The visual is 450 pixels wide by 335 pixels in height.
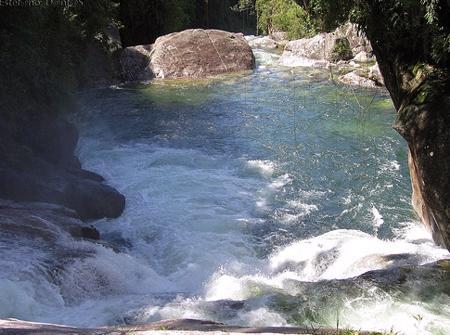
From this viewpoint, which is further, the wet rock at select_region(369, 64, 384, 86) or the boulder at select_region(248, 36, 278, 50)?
the boulder at select_region(248, 36, 278, 50)

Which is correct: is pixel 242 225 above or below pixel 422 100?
below

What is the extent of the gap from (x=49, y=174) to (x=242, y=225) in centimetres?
367

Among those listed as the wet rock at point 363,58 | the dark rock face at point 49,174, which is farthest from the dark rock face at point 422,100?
the wet rock at point 363,58

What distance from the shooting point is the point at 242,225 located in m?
9.30

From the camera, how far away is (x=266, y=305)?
589cm

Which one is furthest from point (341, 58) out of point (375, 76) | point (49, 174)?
point (49, 174)

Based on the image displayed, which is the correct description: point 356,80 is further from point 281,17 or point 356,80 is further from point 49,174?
point 281,17

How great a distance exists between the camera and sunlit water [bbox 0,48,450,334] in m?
5.86

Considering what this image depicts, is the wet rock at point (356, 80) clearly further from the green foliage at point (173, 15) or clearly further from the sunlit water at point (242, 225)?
the green foliage at point (173, 15)

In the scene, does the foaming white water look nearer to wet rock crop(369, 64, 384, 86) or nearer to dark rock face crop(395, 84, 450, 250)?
dark rock face crop(395, 84, 450, 250)

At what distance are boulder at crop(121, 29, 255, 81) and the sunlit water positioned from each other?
13.6 ft

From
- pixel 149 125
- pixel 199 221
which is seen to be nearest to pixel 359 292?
pixel 199 221

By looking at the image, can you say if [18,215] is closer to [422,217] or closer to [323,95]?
[422,217]

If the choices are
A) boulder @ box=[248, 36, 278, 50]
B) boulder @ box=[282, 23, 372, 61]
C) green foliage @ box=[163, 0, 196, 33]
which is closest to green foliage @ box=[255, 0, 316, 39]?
boulder @ box=[248, 36, 278, 50]
